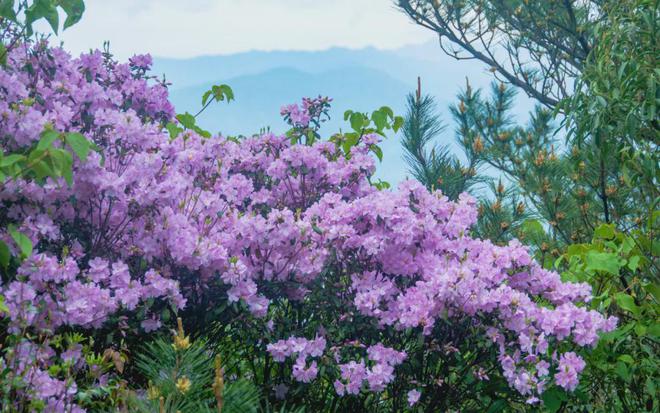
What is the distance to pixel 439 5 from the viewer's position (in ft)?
29.8

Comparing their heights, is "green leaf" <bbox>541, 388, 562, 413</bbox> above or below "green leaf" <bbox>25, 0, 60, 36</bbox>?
below

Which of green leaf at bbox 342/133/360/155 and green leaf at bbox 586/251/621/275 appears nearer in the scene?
green leaf at bbox 586/251/621/275

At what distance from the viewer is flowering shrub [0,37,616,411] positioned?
142 inches

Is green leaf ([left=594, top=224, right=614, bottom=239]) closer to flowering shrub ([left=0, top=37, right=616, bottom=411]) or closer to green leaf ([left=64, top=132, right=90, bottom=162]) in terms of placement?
flowering shrub ([left=0, top=37, right=616, bottom=411])

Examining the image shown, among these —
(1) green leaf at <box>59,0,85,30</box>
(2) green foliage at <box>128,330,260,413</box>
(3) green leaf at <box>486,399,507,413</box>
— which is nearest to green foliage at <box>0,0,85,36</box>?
(1) green leaf at <box>59,0,85,30</box>

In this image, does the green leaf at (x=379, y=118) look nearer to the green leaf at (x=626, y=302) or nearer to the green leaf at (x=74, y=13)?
the green leaf at (x=626, y=302)

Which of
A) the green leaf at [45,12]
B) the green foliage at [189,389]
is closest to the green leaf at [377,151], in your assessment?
the green foliage at [189,389]

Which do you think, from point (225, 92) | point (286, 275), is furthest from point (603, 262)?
point (225, 92)

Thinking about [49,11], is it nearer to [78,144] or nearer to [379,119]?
[78,144]

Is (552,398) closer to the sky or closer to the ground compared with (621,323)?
closer to the ground

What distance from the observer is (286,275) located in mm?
4066

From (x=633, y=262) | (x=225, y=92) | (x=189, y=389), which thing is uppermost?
(x=225, y=92)

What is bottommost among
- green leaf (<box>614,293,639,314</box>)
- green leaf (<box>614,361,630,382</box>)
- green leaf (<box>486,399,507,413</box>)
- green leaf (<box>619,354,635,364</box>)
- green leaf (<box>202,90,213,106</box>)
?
green leaf (<box>486,399,507,413</box>)

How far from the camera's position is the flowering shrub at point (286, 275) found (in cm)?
362
